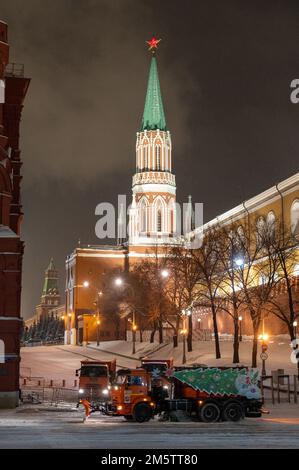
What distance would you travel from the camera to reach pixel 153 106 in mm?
145875

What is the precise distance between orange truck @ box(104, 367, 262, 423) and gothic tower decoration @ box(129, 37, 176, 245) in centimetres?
10867

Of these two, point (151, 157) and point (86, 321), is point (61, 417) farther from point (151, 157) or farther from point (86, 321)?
point (151, 157)

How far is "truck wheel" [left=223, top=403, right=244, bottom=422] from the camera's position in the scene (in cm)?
3338

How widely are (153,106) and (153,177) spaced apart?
45.7 ft

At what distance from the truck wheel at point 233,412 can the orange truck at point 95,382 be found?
10084mm

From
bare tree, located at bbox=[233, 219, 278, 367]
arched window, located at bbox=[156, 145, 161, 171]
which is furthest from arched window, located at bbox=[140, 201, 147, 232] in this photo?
bare tree, located at bbox=[233, 219, 278, 367]

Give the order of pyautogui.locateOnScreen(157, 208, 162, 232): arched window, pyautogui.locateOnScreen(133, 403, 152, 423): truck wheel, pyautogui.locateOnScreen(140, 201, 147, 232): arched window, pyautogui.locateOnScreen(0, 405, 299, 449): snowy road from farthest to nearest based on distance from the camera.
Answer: pyautogui.locateOnScreen(140, 201, 147, 232): arched window
pyautogui.locateOnScreen(157, 208, 162, 232): arched window
pyautogui.locateOnScreen(133, 403, 152, 423): truck wheel
pyautogui.locateOnScreen(0, 405, 299, 449): snowy road

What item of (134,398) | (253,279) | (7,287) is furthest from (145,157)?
(134,398)

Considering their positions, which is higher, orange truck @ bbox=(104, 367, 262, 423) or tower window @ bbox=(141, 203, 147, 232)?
tower window @ bbox=(141, 203, 147, 232)

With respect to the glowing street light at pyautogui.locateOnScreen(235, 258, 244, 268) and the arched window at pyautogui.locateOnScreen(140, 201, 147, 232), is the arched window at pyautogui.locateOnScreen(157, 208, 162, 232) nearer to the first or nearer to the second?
the arched window at pyautogui.locateOnScreen(140, 201, 147, 232)

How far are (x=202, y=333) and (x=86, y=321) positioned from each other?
117 ft

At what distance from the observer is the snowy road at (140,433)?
24.1 meters

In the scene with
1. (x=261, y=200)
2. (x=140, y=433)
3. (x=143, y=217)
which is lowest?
(x=140, y=433)

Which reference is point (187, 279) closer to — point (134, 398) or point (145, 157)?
point (134, 398)
